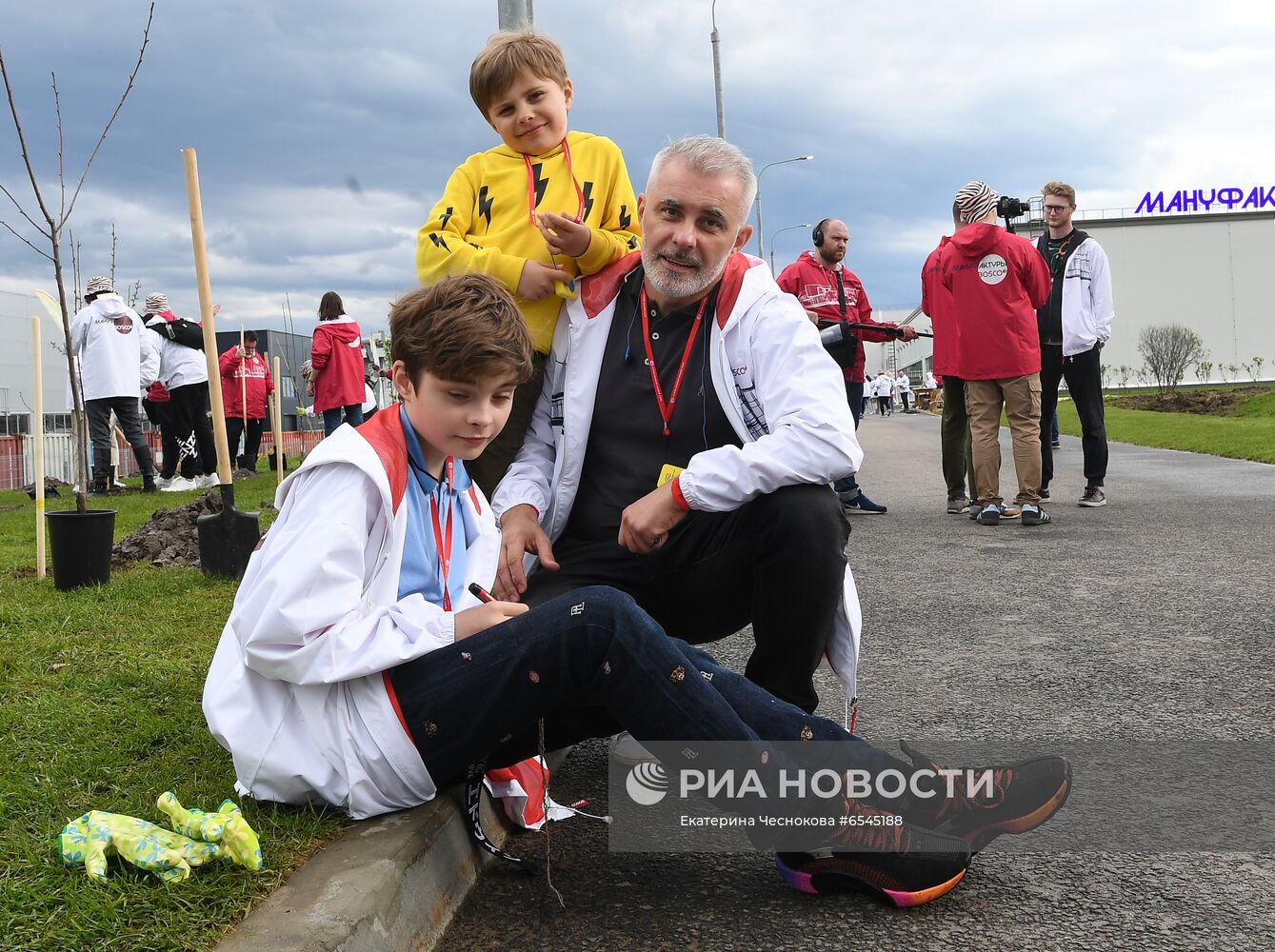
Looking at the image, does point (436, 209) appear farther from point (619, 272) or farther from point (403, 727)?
point (403, 727)

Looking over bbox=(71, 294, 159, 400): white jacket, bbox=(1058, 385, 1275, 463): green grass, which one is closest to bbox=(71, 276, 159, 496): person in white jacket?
bbox=(71, 294, 159, 400): white jacket

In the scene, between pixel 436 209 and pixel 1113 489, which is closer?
pixel 436 209

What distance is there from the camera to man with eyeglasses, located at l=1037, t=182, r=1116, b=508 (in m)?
8.73

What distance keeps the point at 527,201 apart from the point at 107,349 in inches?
378

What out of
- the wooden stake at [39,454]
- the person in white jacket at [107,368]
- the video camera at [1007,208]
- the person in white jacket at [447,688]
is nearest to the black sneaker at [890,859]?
the person in white jacket at [447,688]

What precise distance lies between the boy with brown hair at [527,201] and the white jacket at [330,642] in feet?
3.56

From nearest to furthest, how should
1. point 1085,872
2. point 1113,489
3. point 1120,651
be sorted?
point 1085,872 < point 1120,651 < point 1113,489

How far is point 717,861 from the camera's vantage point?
2.67 meters

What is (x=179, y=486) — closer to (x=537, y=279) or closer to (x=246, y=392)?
(x=246, y=392)

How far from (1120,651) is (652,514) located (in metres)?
2.40

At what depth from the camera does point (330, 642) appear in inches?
87.7

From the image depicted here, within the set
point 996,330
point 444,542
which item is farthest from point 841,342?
point 444,542

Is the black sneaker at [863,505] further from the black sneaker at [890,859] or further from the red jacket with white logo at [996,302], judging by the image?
the black sneaker at [890,859]

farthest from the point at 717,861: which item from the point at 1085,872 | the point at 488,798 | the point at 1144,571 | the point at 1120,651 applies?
the point at 1144,571
